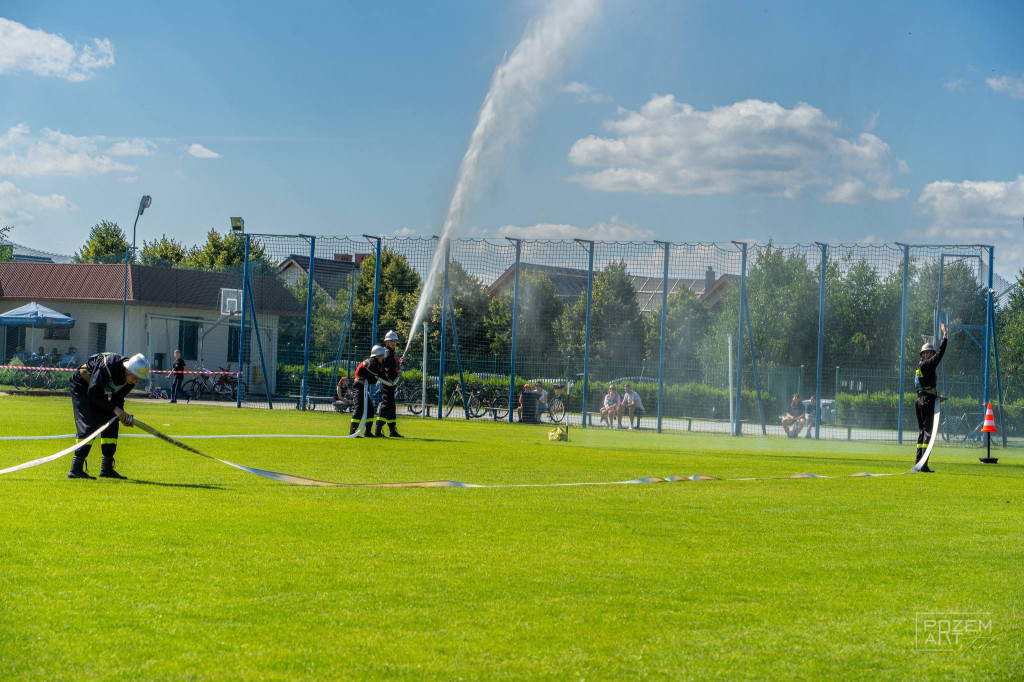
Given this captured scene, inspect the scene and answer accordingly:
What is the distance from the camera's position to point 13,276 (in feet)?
148

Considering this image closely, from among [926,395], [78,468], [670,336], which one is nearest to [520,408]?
[670,336]

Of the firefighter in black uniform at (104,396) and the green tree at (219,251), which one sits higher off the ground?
the green tree at (219,251)

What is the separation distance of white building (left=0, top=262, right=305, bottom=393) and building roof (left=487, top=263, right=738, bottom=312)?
41.8 ft

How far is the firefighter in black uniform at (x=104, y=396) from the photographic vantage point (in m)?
12.6

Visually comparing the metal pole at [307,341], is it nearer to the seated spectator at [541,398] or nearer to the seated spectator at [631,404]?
the seated spectator at [541,398]

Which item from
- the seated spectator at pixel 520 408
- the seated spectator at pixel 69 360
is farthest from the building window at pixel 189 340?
the seated spectator at pixel 520 408

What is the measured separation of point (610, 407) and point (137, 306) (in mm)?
21686

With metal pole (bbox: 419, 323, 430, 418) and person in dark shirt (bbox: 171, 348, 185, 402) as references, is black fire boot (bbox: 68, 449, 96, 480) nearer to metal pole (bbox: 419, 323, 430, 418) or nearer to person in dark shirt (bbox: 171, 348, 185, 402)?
metal pole (bbox: 419, 323, 430, 418)

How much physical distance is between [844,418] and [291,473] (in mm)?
20355

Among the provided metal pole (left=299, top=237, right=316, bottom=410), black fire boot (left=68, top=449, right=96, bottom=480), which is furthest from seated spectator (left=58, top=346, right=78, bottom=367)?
black fire boot (left=68, top=449, right=96, bottom=480)

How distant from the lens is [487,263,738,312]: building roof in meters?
30.9

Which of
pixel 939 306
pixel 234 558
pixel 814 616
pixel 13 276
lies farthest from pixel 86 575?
pixel 13 276

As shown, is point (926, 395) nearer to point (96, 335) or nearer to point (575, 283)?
point (575, 283)

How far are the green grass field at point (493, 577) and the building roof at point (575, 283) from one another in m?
17.4
